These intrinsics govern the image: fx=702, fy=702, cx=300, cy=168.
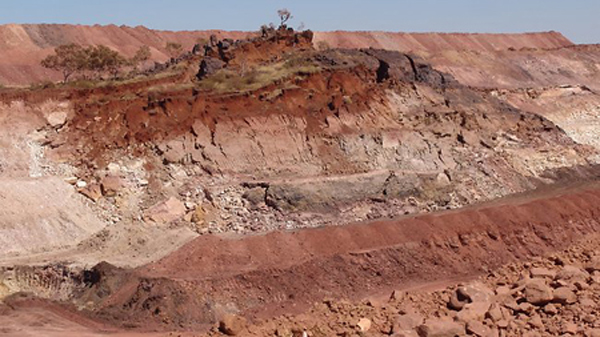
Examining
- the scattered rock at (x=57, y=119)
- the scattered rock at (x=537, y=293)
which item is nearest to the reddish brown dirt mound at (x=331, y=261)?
the scattered rock at (x=537, y=293)

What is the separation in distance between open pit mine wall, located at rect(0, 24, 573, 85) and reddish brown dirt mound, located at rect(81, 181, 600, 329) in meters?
41.3

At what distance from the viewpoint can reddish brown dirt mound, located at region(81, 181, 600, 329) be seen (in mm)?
20906

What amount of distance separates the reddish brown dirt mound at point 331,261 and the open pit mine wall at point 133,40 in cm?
4128

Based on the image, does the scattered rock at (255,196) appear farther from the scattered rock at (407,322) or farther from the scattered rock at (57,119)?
the scattered rock at (407,322)

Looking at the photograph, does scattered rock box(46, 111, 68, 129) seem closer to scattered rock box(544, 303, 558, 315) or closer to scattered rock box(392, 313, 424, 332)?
scattered rock box(392, 313, 424, 332)

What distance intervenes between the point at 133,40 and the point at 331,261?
2562 inches

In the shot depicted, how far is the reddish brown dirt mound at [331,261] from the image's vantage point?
20.9m

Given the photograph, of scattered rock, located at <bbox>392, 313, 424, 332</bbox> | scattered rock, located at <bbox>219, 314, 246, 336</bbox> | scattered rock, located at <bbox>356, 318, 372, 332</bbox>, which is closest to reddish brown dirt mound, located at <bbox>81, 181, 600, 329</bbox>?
scattered rock, located at <bbox>219, 314, 246, 336</bbox>

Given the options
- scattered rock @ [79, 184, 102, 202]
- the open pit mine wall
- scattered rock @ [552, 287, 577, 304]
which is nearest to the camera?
scattered rock @ [552, 287, 577, 304]

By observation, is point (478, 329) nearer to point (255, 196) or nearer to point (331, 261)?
point (331, 261)

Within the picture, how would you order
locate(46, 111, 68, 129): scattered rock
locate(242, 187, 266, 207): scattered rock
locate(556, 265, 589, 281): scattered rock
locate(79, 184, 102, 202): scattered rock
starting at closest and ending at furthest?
locate(556, 265, 589, 281): scattered rock < locate(79, 184, 102, 202): scattered rock < locate(242, 187, 266, 207): scattered rock < locate(46, 111, 68, 129): scattered rock

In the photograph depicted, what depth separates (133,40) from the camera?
3233 inches

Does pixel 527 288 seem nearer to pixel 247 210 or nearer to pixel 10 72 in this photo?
pixel 247 210

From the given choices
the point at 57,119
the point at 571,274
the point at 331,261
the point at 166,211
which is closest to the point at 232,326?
the point at 331,261
